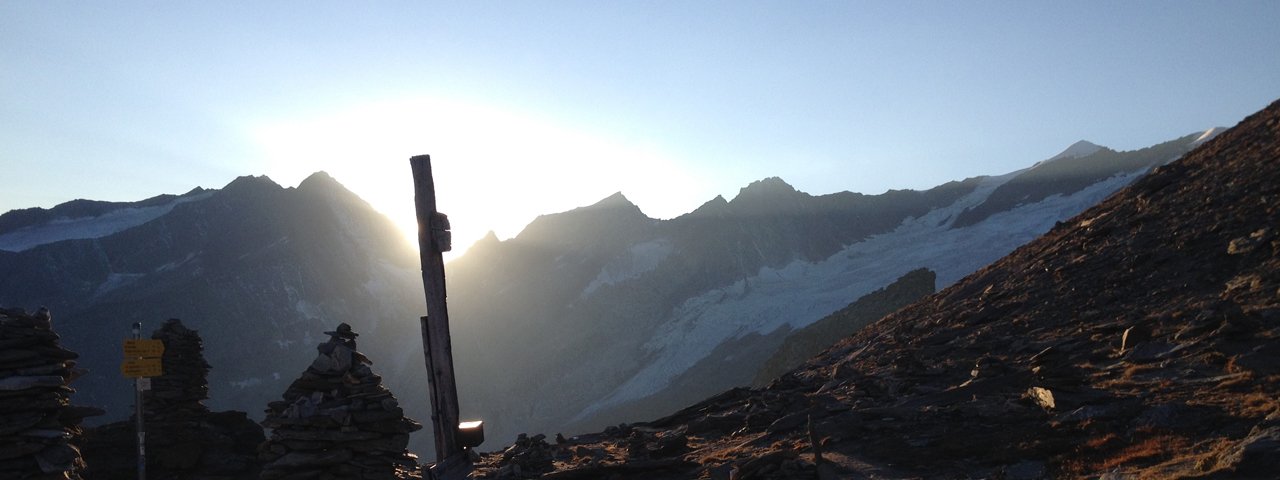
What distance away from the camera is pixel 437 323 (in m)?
11.5

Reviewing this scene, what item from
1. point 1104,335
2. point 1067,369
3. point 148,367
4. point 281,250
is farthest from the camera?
point 281,250

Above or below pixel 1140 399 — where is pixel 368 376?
above

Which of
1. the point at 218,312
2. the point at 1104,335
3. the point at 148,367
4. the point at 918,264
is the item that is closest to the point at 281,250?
the point at 218,312

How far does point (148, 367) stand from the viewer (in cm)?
1895

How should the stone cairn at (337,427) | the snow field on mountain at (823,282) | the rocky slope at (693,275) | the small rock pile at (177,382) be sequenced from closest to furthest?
the stone cairn at (337,427) → the small rock pile at (177,382) → the snow field on mountain at (823,282) → the rocky slope at (693,275)

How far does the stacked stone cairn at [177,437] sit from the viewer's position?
2375 cm

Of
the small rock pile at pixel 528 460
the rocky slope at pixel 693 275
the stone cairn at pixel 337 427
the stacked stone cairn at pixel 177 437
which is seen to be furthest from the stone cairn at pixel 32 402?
the rocky slope at pixel 693 275

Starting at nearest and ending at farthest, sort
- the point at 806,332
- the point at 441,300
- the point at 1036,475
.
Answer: the point at 1036,475, the point at 441,300, the point at 806,332

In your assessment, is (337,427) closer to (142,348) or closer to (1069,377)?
(142,348)

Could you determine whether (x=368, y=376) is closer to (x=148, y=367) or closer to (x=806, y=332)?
(x=148, y=367)

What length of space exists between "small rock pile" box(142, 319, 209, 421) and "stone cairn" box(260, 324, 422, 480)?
14.2 m

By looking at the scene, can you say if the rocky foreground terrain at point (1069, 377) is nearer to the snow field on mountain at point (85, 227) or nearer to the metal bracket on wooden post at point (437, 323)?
the metal bracket on wooden post at point (437, 323)

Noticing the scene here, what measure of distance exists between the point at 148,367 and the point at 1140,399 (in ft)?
62.4

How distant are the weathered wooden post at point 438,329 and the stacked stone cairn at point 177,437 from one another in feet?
51.5
